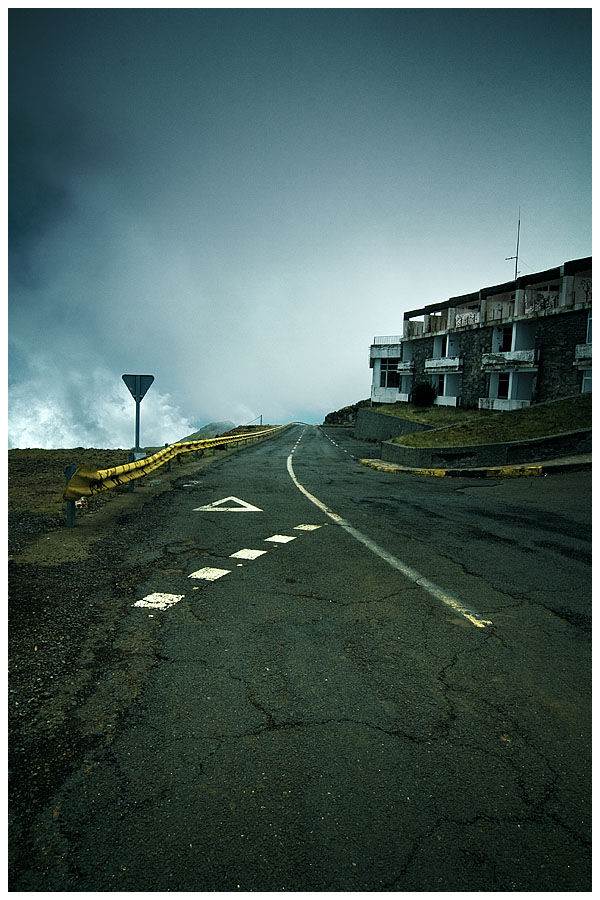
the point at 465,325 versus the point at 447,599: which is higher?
the point at 465,325

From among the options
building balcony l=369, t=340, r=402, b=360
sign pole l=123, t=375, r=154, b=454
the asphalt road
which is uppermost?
building balcony l=369, t=340, r=402, b=360

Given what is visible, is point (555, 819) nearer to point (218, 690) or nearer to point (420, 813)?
point (420, 813)

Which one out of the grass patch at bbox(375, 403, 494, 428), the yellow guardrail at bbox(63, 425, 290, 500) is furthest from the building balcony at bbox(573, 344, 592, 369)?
the yellow guardrail at bbox(63, 425, 290, 500)

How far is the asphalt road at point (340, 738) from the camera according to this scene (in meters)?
1.98

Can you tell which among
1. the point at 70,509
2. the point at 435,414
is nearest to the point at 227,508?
the point at 70,509

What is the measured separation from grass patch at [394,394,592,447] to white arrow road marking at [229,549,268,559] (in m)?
13.3

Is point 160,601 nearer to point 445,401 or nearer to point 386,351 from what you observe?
point 445,401

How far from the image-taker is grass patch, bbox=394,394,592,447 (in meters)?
18.2

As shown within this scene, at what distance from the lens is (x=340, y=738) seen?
271cm

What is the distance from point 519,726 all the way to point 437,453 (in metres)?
16.1

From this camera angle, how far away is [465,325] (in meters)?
47.5

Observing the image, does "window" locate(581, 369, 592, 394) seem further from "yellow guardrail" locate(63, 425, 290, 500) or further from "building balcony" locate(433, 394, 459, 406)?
"yellow guardrail" locate(63, 425, 290, 500)

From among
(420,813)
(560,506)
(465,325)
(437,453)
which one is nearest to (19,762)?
(420,813)
